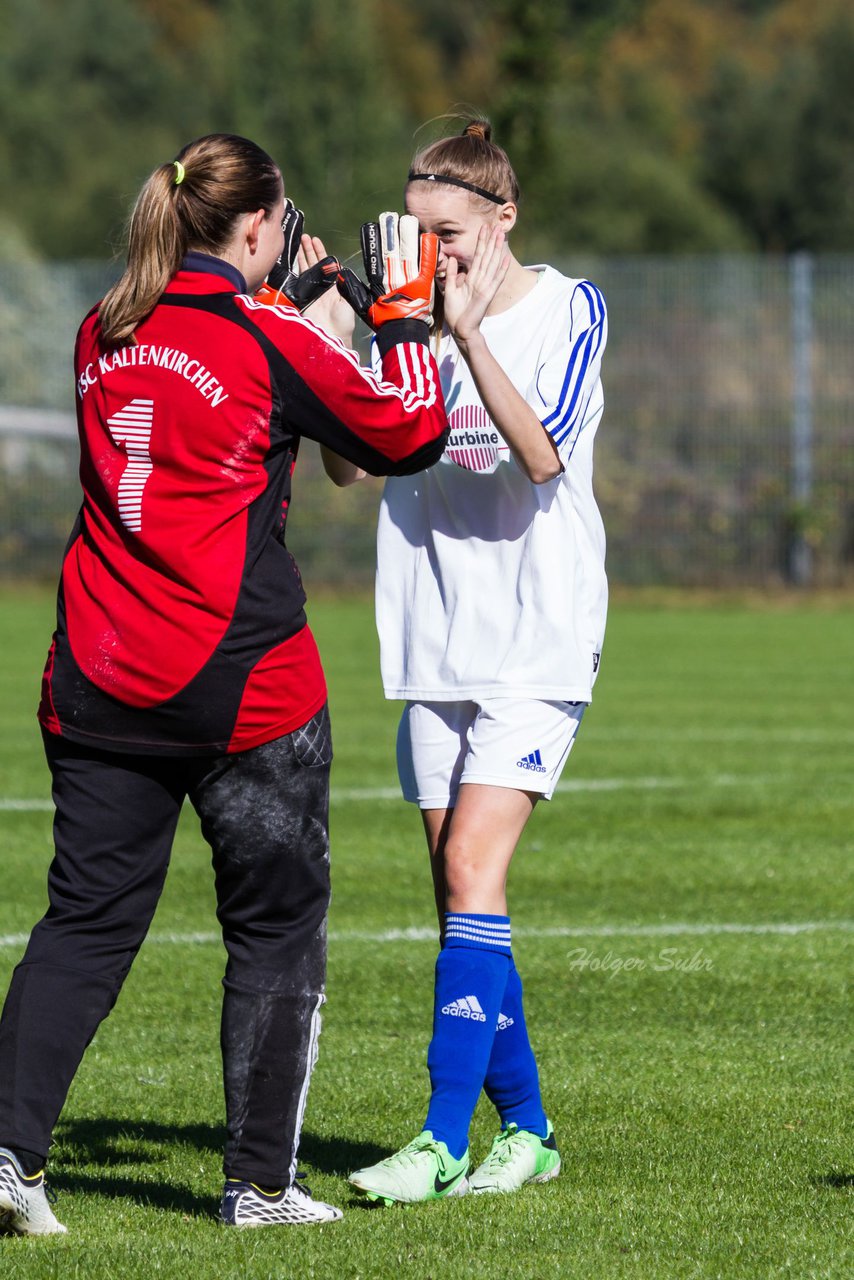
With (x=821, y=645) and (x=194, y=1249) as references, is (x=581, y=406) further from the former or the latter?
(x=821, y=645)

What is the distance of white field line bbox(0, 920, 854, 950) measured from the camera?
6410 mm

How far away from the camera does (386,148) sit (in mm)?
49781

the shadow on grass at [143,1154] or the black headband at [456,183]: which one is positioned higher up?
the black headband at [456,183]

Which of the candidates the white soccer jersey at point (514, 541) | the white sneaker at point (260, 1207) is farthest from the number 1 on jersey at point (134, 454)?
the white sneaker at point (260, 1207)

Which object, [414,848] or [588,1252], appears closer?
[588,1252]

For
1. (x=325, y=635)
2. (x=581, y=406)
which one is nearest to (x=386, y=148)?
(x=325, y=635)

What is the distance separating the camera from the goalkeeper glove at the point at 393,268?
144 inches

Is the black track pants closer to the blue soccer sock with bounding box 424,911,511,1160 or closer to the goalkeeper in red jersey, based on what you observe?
the goalkeeper in red jersey

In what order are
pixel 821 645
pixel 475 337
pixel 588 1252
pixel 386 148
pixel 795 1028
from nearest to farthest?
1. pixel 588 1252
2. pixel 475 337
3. pixel 795 1028
4. pixel 821 645
5. pixel 386 148

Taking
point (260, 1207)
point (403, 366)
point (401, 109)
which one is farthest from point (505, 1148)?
point (401, 109)

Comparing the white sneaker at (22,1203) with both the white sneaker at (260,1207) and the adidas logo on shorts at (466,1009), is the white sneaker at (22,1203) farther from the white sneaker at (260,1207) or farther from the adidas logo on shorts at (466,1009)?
the adidas logo on shorts at (466,1009)

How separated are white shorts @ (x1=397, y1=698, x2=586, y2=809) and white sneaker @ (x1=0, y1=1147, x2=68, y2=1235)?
3.75 ft

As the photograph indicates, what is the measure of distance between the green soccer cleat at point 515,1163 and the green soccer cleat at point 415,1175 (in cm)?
9

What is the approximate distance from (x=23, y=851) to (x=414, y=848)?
1.63 m
